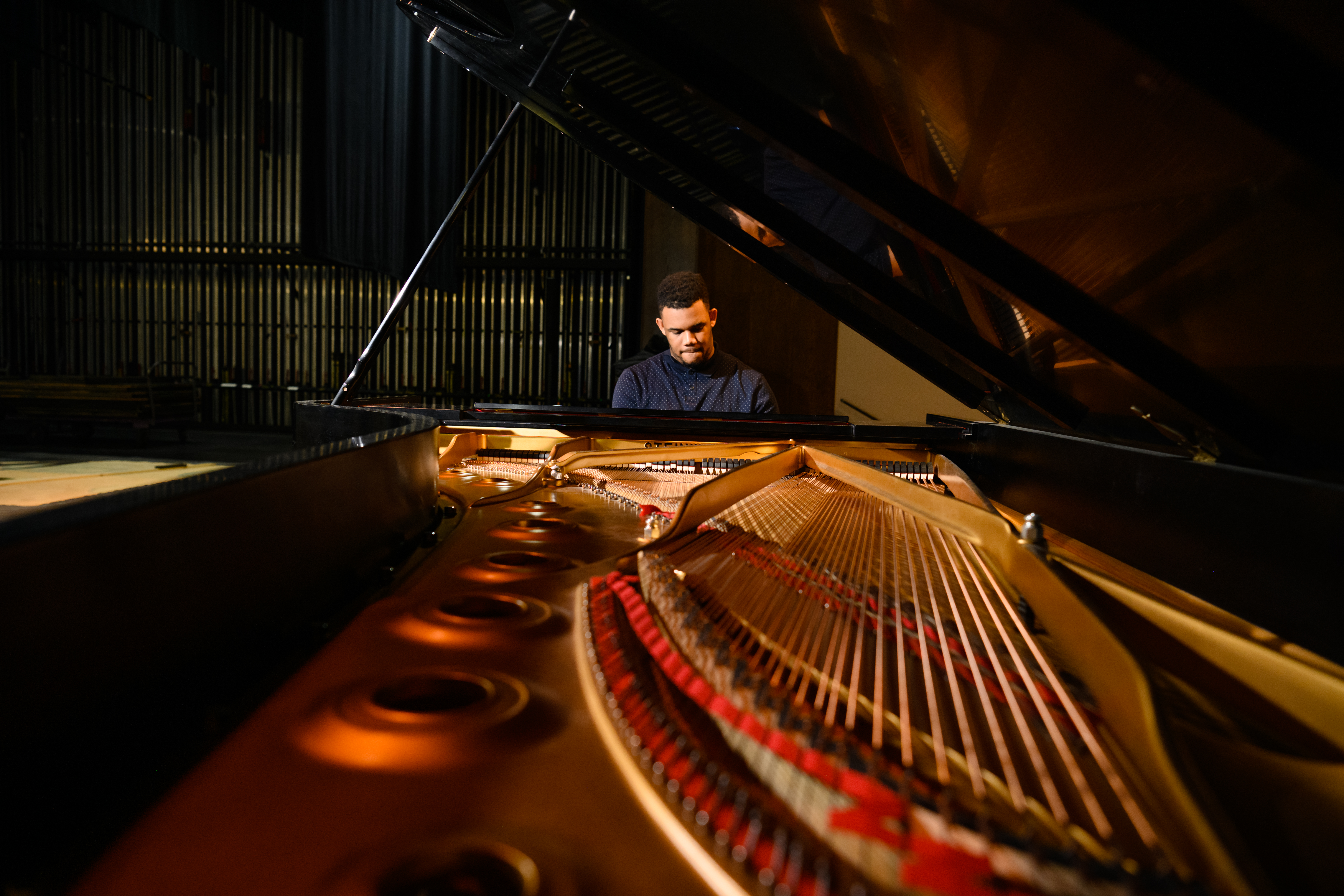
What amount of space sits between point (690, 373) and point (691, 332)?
296mm

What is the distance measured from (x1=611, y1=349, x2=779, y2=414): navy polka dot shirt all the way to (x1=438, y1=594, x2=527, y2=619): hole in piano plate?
10.3 feet

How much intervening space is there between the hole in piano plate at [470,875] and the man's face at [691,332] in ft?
11.6

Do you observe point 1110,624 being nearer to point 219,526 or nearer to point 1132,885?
point 1132,885

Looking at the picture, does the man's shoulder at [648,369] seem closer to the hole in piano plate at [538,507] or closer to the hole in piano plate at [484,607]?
the hole in piano plate at [538,507]

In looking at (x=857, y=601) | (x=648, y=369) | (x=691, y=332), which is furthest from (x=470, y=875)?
(x=648, y=369)

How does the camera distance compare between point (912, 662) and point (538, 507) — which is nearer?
point (912, 662)

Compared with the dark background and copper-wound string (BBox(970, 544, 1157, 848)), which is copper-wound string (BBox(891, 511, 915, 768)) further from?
the dark background

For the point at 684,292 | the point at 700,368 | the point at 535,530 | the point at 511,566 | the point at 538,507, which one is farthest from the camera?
the point at 700,368

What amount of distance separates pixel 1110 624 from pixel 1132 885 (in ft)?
1.00

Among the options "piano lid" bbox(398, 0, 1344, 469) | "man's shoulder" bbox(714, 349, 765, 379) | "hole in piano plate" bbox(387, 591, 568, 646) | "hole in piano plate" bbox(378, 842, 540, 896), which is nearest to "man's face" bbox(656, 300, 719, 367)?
"man's shoulder" bbox(714, 349, 765, 379)

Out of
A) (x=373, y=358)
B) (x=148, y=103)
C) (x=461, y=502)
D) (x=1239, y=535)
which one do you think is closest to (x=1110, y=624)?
(x=1239, y=535)

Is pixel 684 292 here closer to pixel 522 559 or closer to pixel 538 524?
pixel 538 524

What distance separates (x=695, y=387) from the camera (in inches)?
162

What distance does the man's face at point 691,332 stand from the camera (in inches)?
151
